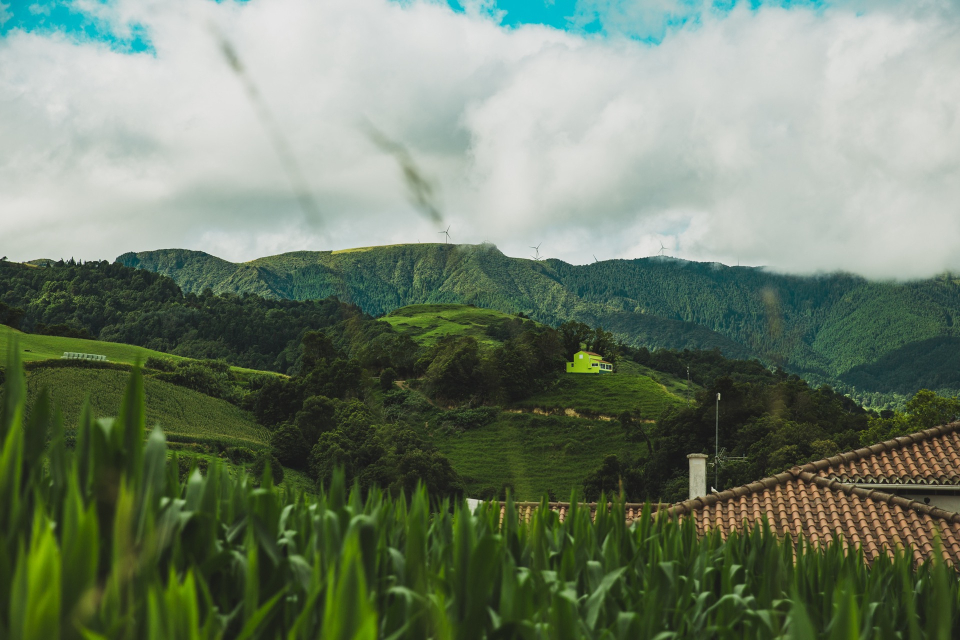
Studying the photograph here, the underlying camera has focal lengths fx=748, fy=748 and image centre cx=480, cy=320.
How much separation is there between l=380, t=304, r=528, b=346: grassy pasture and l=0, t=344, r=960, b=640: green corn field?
90306 mm

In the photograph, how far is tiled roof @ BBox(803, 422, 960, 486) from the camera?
1340cm

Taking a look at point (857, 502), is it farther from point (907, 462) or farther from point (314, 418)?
point (314, 418)

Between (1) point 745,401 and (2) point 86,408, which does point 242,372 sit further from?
(2) point 86,408

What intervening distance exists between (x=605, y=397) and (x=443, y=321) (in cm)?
4858

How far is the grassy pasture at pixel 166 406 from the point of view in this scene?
4738 centimetres

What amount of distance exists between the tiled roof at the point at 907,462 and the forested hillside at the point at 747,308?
36.9 ft

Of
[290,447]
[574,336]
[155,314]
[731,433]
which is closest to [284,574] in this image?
[290,447]

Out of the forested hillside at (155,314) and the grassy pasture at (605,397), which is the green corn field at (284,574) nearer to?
the grassy pasture at (605,397)

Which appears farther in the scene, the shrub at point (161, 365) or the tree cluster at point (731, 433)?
the shrub at point (161, 365)

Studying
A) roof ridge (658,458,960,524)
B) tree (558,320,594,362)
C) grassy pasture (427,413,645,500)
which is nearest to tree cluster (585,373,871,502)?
grassy pasture (427,413,645,500)

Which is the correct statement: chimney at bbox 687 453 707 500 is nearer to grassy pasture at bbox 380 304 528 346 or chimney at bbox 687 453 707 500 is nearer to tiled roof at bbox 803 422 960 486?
tiled roof at bbox 803 422 960 486

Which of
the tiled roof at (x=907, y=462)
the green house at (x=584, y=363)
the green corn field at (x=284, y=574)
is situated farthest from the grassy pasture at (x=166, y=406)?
the green corn field at (x=284, y=574)

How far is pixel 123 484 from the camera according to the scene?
59.2 inches

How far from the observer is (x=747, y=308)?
374ft
